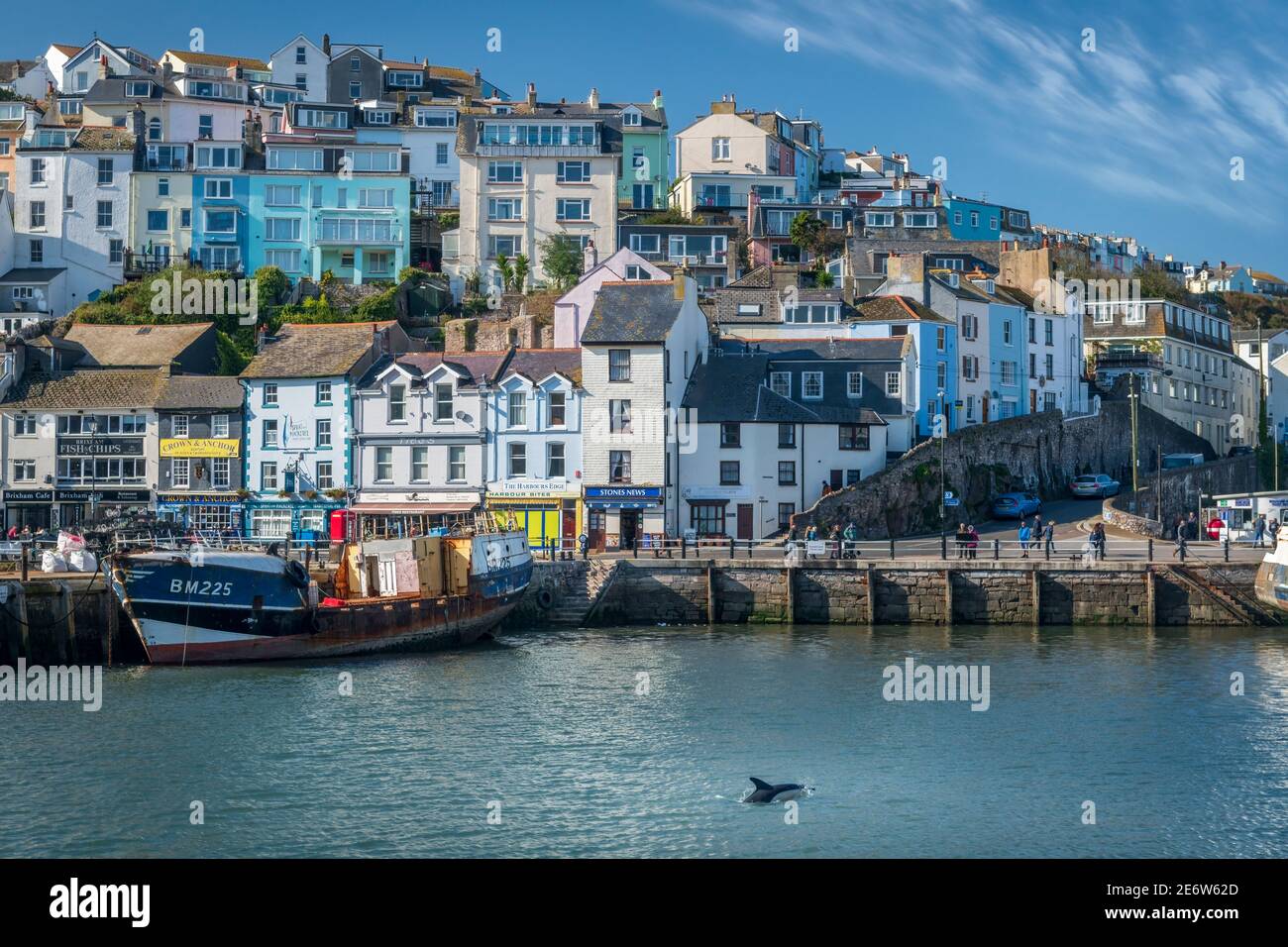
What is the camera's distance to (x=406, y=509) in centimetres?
6191

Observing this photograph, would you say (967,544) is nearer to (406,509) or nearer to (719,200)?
(406,509)

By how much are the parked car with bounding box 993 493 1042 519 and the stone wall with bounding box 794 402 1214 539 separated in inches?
26.6

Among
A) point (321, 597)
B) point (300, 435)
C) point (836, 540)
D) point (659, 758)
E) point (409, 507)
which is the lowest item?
point (659, 758)

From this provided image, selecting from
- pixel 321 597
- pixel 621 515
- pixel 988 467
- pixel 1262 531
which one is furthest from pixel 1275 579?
pixel 321 597

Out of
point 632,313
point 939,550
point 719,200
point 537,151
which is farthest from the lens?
point 719,200

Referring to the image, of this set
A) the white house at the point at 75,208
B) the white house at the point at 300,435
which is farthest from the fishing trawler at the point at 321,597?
the white house at the point at 75,208

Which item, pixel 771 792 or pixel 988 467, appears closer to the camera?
pixel 771 792

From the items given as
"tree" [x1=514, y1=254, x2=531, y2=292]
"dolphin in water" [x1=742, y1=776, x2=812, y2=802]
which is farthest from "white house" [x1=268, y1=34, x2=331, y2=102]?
"dolphin in water" [x1=742, y1=776, x2=812, y2=802]

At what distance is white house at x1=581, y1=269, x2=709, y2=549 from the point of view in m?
61.0

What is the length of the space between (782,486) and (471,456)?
41.5ft

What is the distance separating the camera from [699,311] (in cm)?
6881

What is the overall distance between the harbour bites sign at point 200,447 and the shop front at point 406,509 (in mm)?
6809

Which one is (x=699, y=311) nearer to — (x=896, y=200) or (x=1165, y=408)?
(x=1165, y=408)

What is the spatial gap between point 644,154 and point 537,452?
49.0m
